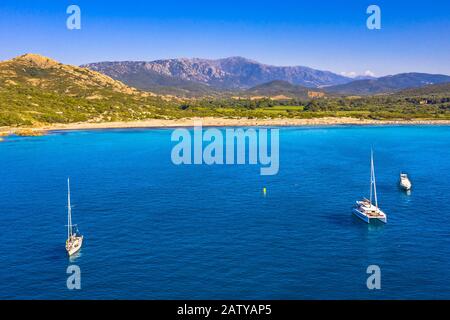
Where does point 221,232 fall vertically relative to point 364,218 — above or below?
below

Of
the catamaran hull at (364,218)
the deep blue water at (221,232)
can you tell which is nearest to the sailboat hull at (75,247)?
the deep blue water at (221,232)

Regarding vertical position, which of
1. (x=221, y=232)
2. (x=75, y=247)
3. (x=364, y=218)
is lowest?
(x=221, y=232)

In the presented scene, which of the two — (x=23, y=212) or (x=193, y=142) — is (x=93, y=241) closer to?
(x=23, y=212)

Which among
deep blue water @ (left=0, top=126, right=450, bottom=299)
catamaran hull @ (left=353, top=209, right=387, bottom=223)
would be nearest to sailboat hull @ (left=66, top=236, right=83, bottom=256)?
deep blue water @ (left=0, top=126, right=450, bottom=299)

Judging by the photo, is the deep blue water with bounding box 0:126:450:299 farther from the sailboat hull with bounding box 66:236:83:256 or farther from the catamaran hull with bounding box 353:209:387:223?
the catamaran hull with bounding box 353:209:387:223

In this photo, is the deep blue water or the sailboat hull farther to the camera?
the sailboat hull

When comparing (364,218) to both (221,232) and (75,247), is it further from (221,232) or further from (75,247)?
(75,247)

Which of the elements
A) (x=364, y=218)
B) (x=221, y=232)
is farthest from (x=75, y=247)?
(x=364, y=218)

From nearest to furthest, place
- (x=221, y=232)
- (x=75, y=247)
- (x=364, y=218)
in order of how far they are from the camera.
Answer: (x=75, y=247)
(x=221, y=232)
(x=364, y=218)
